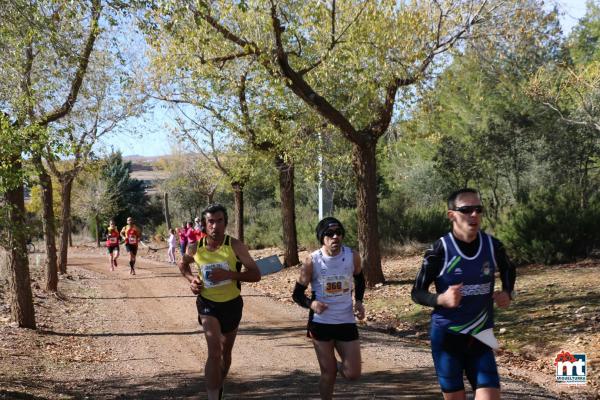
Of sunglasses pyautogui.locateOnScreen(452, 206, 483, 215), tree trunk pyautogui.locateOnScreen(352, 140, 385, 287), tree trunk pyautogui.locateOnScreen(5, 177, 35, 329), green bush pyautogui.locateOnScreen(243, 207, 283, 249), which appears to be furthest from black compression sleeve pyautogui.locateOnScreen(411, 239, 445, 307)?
green bush pyautogui.locateOnScreen(243, 207, 283, 249)

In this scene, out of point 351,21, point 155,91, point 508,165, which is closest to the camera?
point 351,21

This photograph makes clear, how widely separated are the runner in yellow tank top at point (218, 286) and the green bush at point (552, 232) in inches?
434

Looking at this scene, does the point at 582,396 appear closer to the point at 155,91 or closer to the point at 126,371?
the point at 126,371

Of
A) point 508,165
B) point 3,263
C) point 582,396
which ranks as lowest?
point 582,396

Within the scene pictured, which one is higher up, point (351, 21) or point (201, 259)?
point (351, 21)

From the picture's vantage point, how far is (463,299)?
4336 mm

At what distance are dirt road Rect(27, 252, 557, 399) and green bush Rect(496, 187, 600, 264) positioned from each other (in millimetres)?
6150

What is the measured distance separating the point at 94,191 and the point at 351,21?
108ft

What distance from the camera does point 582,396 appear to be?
22.7 ft

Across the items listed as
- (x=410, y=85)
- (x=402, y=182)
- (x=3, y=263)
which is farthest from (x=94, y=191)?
(x=410, y=85)

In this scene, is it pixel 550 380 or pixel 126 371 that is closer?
pixel 550 380

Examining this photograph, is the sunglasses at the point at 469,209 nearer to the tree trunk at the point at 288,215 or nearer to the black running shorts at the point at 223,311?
the black running shorts at the point at 223,311

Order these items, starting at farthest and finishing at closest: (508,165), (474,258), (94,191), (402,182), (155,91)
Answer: (94,191) → (402,182) → (508,165) → (155,91) → (474,258)

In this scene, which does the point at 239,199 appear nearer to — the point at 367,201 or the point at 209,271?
the point at 367,201
